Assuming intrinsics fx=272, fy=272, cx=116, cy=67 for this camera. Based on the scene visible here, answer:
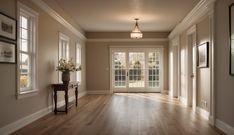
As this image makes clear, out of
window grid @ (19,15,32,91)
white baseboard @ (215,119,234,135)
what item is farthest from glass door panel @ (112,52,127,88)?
white baseboard @ (215,119,234,135)

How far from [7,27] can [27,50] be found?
1.17 meters

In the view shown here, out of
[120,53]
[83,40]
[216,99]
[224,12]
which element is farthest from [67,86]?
[120,53]

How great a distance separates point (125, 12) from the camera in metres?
7.95

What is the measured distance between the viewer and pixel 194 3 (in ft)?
22.4

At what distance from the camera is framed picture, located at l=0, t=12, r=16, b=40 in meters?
4.20

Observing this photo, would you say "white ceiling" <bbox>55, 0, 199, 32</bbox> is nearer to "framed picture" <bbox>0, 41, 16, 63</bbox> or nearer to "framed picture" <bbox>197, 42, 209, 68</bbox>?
"framed picture" <bbox>197, 42, 209, 68</bbox>

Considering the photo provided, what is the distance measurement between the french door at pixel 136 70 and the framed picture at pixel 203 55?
5.60 meters

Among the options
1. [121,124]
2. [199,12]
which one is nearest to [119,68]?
[199,12]

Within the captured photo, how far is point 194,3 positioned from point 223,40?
2355 mm

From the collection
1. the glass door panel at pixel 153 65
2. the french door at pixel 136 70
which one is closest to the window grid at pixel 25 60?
the french door at pixel 136 70

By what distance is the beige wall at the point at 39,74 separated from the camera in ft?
14.3

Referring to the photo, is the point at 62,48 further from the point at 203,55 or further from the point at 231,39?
the point at 231,39

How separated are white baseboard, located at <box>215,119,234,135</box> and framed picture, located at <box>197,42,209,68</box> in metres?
1.41

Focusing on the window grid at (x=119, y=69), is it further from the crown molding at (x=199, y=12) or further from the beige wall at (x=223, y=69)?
the beige wall at (x=223, y=69)
